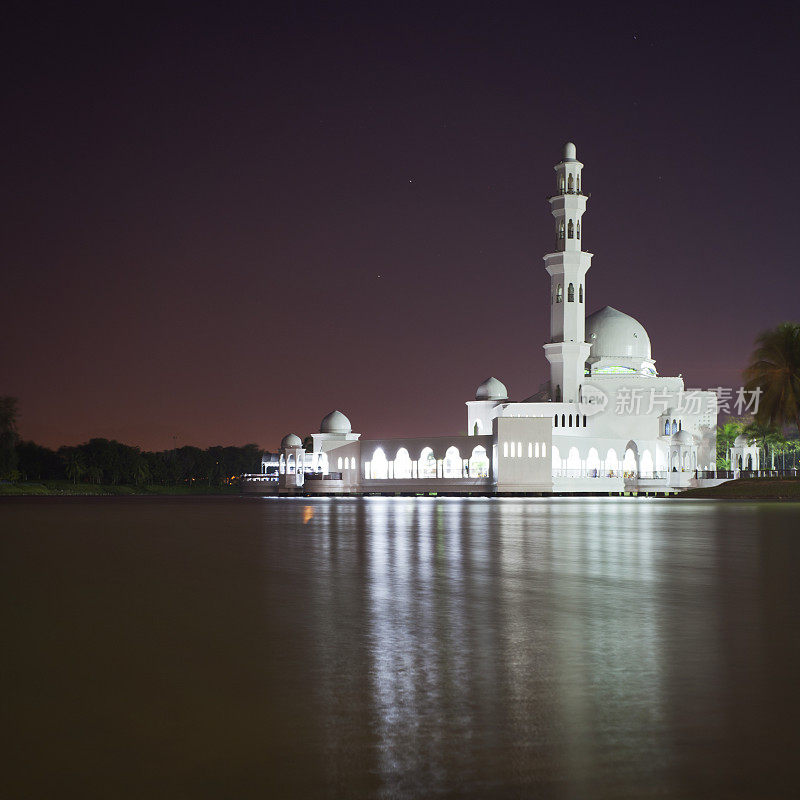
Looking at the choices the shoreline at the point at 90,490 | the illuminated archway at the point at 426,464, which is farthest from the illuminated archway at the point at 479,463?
the shoreline at the point at 90,490

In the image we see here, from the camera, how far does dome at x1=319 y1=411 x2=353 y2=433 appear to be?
293 ft

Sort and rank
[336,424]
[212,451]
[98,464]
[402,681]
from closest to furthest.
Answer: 1. [402,681]
2. [336,424]
3. [98,464]
4. [212,451]

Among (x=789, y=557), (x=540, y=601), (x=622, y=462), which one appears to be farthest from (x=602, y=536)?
(x=622, y=462)

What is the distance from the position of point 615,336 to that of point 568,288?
403 inches

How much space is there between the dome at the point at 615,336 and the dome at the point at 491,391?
8.17 metres

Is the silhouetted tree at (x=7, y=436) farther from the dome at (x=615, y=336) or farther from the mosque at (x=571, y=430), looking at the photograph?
the dome at (x=615, y=336)

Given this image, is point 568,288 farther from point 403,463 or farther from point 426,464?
point 403,463

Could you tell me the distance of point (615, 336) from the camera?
81.8m

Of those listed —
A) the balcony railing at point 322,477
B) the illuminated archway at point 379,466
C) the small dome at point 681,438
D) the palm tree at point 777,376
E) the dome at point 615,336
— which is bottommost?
the balcony railing at point 322,477

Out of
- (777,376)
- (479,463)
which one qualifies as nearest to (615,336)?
(479,463)

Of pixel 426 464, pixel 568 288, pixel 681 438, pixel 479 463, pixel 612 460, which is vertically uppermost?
pixel 568 288

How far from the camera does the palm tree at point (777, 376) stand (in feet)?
181

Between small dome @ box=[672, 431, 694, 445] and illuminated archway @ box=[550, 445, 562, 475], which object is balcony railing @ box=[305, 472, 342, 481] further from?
small dome @ box=[672, 431, 694, 445]

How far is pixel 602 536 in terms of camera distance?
19.1 m
